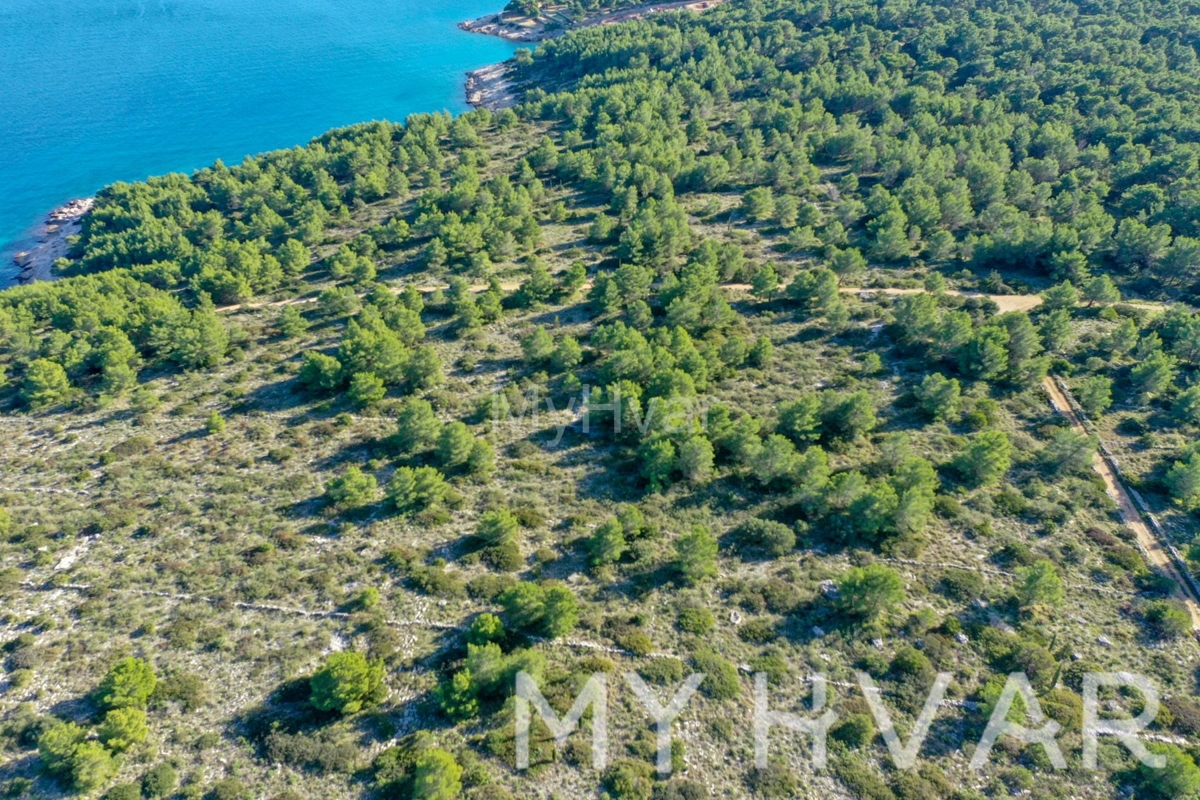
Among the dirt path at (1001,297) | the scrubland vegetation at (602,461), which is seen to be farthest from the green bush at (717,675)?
the dirt path at (1001,297)

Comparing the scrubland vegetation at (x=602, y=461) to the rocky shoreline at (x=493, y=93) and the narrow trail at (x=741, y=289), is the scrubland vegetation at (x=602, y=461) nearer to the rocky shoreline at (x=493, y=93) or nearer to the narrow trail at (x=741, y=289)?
the narrow trail at (x=741, y=289)

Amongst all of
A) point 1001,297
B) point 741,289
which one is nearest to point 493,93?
point 741,289

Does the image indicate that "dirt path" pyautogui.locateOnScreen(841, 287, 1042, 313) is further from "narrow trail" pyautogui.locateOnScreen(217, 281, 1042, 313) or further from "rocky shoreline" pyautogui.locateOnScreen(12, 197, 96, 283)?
"rocky shoreline" pyautogui.locateOnScreen(12, 197, 96, 283)

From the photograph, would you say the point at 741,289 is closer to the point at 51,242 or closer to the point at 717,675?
the point at 717,675

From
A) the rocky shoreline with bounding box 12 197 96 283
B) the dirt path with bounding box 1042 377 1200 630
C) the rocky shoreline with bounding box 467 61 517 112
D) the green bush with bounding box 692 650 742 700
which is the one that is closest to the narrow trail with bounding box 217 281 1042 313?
the dirt path with bounding box 1042 377 1200 630

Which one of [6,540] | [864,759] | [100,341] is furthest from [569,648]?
[100,341]

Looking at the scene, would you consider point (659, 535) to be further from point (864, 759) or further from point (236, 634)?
point (236, 634)
